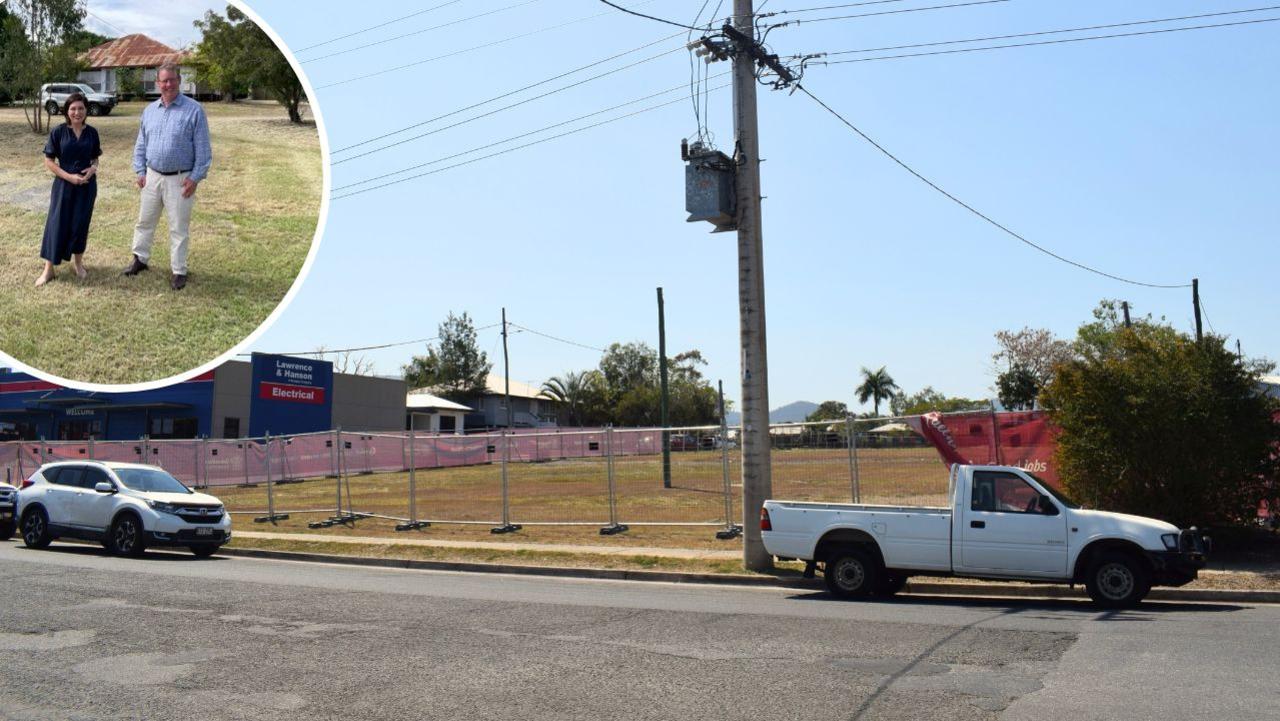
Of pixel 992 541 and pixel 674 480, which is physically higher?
pixel 674 480

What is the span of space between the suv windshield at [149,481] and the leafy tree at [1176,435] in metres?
15.5

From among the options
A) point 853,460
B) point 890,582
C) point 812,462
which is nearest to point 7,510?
point 812,462

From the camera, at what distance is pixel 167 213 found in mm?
14148

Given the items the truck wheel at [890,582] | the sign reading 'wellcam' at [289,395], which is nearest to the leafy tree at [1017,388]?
the sign reading 'wellcam' at [289,395]

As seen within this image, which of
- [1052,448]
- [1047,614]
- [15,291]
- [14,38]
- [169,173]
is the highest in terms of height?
[14,38]

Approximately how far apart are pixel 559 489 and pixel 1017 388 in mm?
51589

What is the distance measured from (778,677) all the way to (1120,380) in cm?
1045

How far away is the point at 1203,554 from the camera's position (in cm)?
1214

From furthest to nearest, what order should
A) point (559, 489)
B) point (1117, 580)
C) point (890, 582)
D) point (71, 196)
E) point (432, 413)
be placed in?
point (432, 413), point (559, 489), point (71, 196), point (890, 582), point (1117, 580)

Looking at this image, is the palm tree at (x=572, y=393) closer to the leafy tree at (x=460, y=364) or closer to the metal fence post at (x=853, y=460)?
the leafy tree at (x=460, y=364)

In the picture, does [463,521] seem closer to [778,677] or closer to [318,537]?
[318,537]

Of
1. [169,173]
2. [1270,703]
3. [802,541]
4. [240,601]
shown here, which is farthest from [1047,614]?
[169,173]

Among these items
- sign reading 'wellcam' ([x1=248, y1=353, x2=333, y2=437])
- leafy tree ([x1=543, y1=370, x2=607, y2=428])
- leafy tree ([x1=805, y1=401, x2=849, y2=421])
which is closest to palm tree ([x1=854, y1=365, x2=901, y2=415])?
leafy tree ([x1=805, y1=401, x2=849, y2=421])

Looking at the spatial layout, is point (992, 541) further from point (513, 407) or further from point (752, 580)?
point (513, 407)
